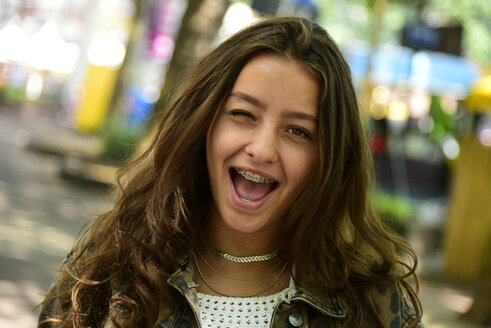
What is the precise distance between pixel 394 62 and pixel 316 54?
611 inches

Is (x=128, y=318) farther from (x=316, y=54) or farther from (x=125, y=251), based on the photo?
(x=316, y=54)

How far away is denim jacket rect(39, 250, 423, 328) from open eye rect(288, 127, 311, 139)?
0.44 meters

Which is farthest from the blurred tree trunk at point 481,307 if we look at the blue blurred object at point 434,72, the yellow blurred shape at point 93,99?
the yellow blurred shape at point 93,99

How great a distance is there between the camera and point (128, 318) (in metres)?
2.12

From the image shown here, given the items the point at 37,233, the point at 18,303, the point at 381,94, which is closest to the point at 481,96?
the point at 37,233

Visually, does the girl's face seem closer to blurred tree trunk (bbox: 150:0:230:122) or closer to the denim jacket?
the denim jacket

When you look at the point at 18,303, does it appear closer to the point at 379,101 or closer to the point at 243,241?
the point at 243,241

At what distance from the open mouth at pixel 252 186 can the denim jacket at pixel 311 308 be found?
0.96ft

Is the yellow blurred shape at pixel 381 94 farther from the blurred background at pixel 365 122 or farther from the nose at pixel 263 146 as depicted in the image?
the nose at pixel 263 146

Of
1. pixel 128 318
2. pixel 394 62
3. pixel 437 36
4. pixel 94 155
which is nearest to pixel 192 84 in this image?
pixel 128 318

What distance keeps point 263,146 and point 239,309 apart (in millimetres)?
476

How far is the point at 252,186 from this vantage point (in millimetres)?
2184

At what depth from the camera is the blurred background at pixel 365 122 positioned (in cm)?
838

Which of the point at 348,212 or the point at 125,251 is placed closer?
the point at 125,251
